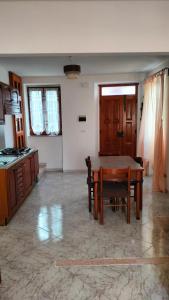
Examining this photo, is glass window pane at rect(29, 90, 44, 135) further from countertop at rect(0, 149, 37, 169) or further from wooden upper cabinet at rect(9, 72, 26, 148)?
countertop at rect(0, 149, 37, 169)

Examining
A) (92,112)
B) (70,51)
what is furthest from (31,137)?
(70,51)

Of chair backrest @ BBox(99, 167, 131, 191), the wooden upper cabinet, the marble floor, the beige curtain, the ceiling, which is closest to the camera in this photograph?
the marble floor

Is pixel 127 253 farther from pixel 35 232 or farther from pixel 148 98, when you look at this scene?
pixel 148 98

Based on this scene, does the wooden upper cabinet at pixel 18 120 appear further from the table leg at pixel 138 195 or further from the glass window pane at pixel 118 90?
the table leg at pixel 138 195

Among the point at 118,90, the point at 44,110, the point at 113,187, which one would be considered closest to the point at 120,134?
the point at 118,90

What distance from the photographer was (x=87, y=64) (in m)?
4.62

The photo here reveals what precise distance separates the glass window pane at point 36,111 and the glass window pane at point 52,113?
0.65ft

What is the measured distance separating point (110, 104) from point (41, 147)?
7.58 feet

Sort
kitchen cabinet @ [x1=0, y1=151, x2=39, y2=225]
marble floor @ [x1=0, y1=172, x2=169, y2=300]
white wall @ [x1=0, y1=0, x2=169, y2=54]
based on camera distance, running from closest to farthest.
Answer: marble floor @ [x1=0, y1=172, x2=169, y2=300] → white wall @ [x1=0, y1=0, x2=169, y2=54] → kitchen cabinet @ [x1=0, y1=151, x2=39, y2=225]

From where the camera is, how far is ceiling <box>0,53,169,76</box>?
4.01m

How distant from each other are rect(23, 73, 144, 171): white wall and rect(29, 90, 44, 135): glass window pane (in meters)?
0.29

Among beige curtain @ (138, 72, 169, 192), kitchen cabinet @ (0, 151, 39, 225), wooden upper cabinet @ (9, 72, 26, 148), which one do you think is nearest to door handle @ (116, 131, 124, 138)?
beige curtain @ (138, 72, 169, 192)

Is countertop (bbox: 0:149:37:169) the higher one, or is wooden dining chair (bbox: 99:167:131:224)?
countertop (bbox: 0:149:37:169)

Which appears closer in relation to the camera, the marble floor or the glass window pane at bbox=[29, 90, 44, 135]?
the marble floor
